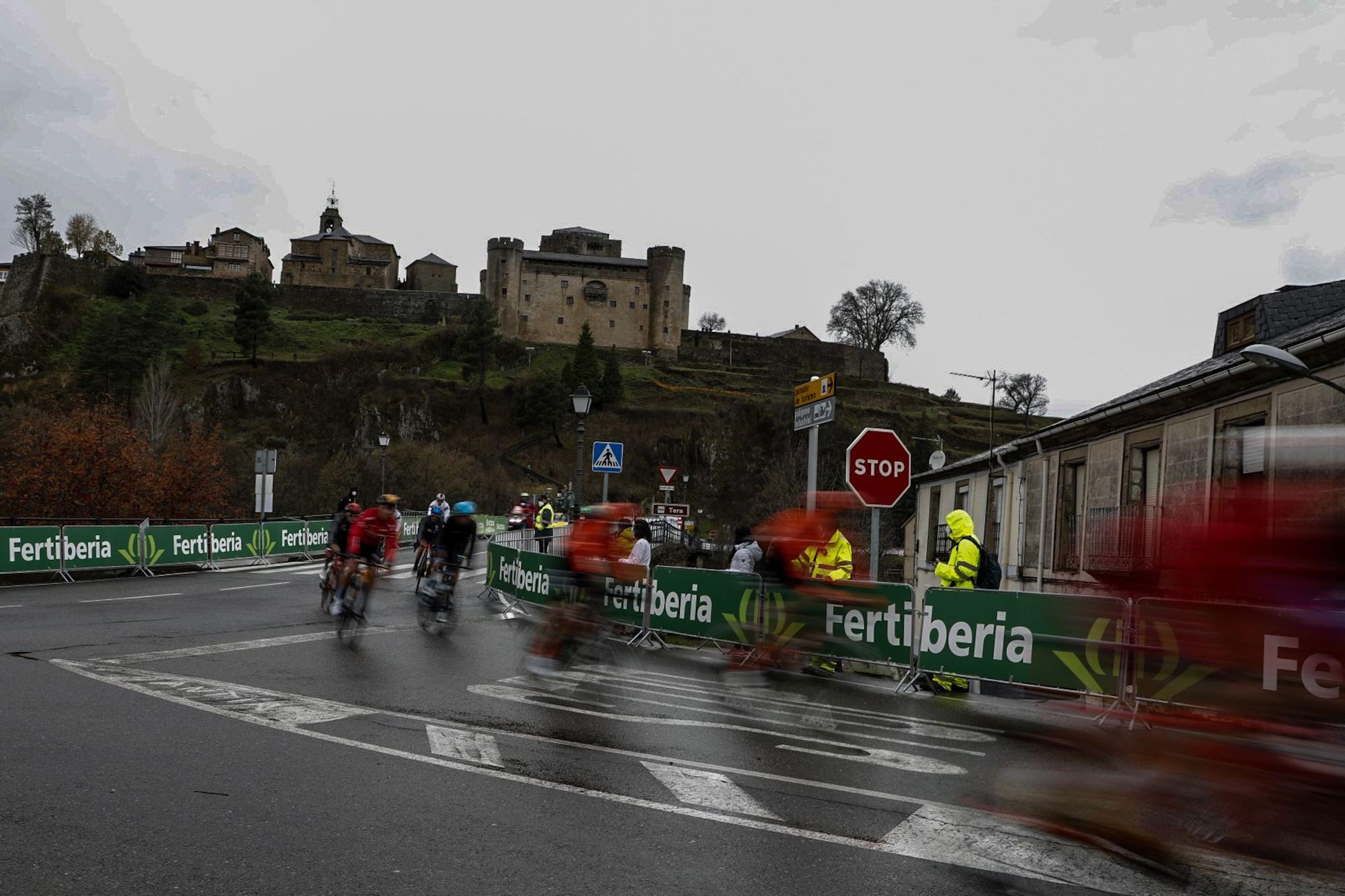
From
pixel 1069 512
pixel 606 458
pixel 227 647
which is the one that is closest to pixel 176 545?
pixel 606 458

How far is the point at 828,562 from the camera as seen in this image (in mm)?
12211

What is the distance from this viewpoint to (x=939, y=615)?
11484 mm

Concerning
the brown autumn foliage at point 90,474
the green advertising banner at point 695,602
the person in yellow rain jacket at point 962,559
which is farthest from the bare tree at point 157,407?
the person in yellow rain jacket at point 962,559

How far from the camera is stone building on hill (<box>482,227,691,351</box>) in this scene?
13125 centimetres

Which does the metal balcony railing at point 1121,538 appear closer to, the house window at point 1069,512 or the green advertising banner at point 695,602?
the house window at point 1069,512

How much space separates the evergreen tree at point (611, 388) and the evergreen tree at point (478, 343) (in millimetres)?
12354

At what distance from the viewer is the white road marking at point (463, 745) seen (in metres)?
7.03

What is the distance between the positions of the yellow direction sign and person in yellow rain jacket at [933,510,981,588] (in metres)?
2.32

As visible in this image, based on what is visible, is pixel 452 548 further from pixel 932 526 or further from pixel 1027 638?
pixel 932 526

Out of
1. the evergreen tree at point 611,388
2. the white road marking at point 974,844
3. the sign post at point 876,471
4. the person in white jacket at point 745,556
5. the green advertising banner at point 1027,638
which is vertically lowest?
the white road marking at point 974,844

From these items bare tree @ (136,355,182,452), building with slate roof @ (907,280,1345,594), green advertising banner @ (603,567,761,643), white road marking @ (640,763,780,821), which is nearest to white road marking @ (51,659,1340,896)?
white road marking @ (640,763,780,821)

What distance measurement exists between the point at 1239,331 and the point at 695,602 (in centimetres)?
1861

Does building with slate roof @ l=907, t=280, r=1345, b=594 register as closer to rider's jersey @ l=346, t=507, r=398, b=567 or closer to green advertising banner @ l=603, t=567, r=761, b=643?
green advertising banner @ l=603, t=567, r=761, b=643

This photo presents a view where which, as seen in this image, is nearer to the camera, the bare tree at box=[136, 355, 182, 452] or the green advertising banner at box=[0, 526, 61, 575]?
the green advertising banner at box=[0, 526, 61, 575]
